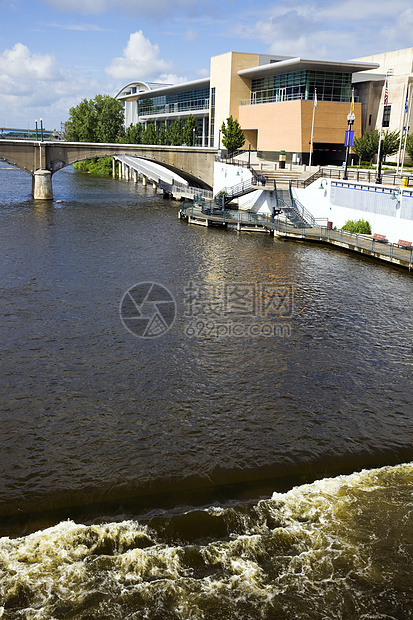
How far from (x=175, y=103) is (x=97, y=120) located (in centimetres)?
3968

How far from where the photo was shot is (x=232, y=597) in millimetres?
11523

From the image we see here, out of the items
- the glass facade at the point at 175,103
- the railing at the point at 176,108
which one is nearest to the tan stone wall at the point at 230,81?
the railing at the point at 176,108

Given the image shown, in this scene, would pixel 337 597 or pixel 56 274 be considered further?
pixel 56 274

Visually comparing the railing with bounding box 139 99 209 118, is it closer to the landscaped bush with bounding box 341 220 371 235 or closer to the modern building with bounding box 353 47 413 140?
the modern building with bounding box 353 47 413 140

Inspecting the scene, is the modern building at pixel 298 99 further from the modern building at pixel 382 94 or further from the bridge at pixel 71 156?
the bridge at pixel 71 156

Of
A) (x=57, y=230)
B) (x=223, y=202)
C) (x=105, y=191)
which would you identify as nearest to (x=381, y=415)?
(x=57, y=230)

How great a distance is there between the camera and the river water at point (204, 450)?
38.7 feet

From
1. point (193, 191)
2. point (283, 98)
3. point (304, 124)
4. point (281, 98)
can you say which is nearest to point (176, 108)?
point (281, 98)

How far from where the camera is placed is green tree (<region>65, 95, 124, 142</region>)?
140 metres

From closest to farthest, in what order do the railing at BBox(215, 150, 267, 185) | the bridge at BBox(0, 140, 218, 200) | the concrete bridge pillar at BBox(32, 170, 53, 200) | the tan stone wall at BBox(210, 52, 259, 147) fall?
1. the railing at BBox(215, 150, 267, 185)
2. the bridge at BBox(0, 140, 218, 200)
3. the concrete bridge pillar at BBox(32, 170, 53, 200)
4. the tan stone wall at BBox(210, 52, 259, 147)

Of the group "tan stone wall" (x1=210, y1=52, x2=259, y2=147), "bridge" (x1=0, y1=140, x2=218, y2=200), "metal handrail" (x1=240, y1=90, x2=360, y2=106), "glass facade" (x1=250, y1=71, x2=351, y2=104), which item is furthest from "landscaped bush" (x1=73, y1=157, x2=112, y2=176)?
"glass facade" (x1=250, y1=71, x2=351, y2=104)

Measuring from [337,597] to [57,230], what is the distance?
138 ft

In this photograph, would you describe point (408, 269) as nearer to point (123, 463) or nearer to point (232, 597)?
point (123, 463)

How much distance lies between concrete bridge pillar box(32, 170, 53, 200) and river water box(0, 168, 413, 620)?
128ft
